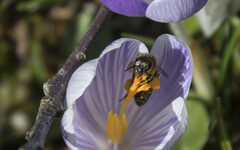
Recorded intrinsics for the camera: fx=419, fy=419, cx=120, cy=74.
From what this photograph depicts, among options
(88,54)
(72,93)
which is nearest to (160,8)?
(72,93)

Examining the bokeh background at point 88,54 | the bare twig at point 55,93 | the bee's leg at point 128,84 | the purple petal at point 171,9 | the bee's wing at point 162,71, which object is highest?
the purple petal at point 171,9

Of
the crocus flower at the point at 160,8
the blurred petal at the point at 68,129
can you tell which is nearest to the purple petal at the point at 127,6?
the crocus flower at the point at 160,8

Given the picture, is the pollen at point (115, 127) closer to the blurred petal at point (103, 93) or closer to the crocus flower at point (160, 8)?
the blurred petal at point (103, 93)

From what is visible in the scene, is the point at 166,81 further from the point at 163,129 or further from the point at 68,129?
the point at 68,129

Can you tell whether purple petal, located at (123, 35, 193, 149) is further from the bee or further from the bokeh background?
the bokeh background

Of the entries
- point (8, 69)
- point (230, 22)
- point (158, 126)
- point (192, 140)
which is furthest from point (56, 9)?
point (158, 126)

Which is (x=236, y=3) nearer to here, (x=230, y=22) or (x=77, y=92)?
(x=230, y=22)
